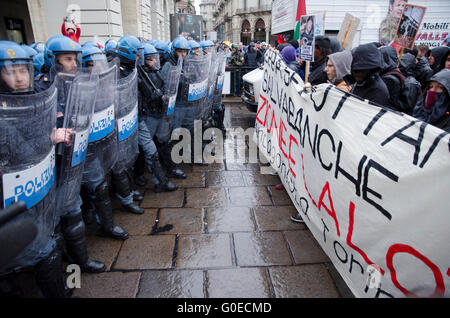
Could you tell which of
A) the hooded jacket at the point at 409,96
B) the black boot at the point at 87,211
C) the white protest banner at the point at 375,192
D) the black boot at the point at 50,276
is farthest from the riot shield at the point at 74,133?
the hooded jacket at the point at 409,96

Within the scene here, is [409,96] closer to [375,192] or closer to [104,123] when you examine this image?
[375,192]

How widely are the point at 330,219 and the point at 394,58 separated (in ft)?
8.93

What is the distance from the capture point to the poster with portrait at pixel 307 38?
3461mm

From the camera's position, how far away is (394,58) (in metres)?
3.80

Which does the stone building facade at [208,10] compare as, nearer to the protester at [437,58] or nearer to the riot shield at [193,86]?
the protester at [437,58]

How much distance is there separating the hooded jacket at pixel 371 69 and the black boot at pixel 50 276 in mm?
2891

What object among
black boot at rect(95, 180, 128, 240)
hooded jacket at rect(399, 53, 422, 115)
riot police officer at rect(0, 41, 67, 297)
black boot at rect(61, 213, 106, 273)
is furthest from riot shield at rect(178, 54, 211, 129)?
hooded jacket at rect(399, 53, 422, 115)

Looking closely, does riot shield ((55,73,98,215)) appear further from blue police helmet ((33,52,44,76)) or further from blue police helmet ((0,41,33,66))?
blue police helmet ((33,52,44,76))

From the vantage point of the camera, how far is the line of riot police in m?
1.55

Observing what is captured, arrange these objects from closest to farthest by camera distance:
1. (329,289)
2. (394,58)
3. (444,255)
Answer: (444,255) < (329,289) < (394,58)

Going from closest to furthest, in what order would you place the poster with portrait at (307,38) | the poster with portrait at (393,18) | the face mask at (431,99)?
the face mask at (431,99)
the poster with portrait at (307,38)
the poster with portrait at (393,18)
